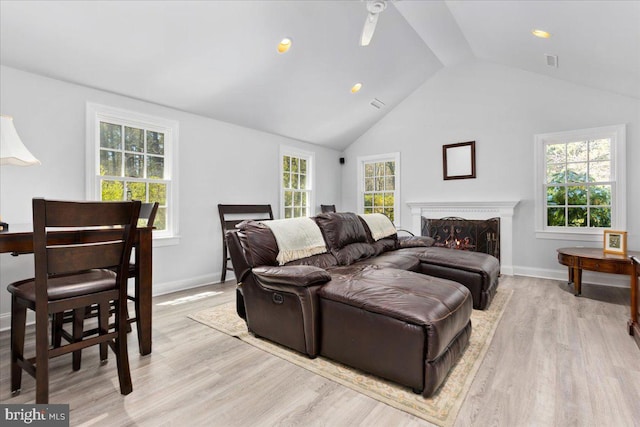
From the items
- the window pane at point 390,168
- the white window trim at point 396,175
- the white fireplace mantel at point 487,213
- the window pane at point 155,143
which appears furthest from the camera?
the window pane at point 390,168

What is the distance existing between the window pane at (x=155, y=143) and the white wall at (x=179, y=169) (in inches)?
8.7

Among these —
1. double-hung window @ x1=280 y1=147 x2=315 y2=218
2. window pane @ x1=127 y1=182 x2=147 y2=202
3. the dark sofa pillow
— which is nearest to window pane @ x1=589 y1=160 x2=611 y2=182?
the dark sofa pillow

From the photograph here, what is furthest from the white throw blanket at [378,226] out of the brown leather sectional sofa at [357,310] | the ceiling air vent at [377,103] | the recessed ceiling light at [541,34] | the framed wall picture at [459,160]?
the recessed ceiling light at [541,34]

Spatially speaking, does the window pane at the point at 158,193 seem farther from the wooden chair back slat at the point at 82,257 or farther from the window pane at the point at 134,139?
the wooden chair back slat at the point at 82,257

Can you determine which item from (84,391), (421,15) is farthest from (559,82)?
(84,391)

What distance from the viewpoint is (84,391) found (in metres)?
1.81

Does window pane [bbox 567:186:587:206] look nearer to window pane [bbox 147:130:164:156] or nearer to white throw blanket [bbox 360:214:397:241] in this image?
white throw blanket [bbox 360:214:397:241]

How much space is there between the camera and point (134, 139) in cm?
364

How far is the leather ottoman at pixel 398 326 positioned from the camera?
68.2 inches

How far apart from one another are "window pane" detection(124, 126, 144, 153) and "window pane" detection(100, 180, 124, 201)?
0.43 m

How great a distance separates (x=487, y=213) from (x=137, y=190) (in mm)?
4992

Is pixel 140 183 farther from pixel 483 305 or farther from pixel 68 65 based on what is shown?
pixel 483 305

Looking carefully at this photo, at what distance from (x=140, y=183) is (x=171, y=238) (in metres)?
0.74

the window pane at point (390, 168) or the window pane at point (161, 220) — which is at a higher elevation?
the window pane at point (390, 168)
